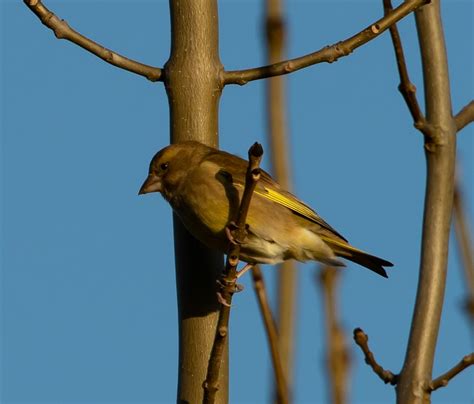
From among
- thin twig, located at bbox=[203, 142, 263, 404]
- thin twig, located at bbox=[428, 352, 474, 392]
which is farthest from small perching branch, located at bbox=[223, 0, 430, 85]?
thin twig, located at bbox=[428, 352, 474, 392]

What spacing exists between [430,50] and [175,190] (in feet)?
5.53

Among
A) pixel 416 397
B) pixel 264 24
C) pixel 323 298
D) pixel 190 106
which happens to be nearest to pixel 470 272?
pixel 323 298

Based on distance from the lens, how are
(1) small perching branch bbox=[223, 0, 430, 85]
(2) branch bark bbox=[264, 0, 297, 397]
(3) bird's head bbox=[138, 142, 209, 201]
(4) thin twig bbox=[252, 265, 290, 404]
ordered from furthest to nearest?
(3) bird's head bbox=[138, 142, 209, 201]
(1) small perching branch bbox=[223, 0, 430, 85]
(2) branch bark bbox=[264, 0, 297, 397]
(4) thin twig bbox=[252, 265, 290, 404]

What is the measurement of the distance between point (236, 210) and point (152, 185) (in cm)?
76

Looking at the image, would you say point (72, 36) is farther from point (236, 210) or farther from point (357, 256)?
point (357, 256)

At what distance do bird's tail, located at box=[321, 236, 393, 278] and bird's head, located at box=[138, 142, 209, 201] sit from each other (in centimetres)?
91

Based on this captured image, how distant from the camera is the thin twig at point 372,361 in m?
4.07

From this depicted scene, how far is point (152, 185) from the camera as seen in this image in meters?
5.80

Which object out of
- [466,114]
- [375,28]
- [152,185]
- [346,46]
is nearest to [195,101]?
[346,46]

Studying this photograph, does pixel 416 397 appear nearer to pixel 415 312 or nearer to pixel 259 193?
pixel 415 312

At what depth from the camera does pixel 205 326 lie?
4395 mm

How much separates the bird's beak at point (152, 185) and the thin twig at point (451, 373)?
92.9 inches

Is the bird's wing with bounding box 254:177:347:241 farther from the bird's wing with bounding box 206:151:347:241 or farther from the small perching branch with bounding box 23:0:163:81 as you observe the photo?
the small perching branch with bounding box 23:0:163:81

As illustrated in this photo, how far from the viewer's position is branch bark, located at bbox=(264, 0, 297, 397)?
2.93 meters
